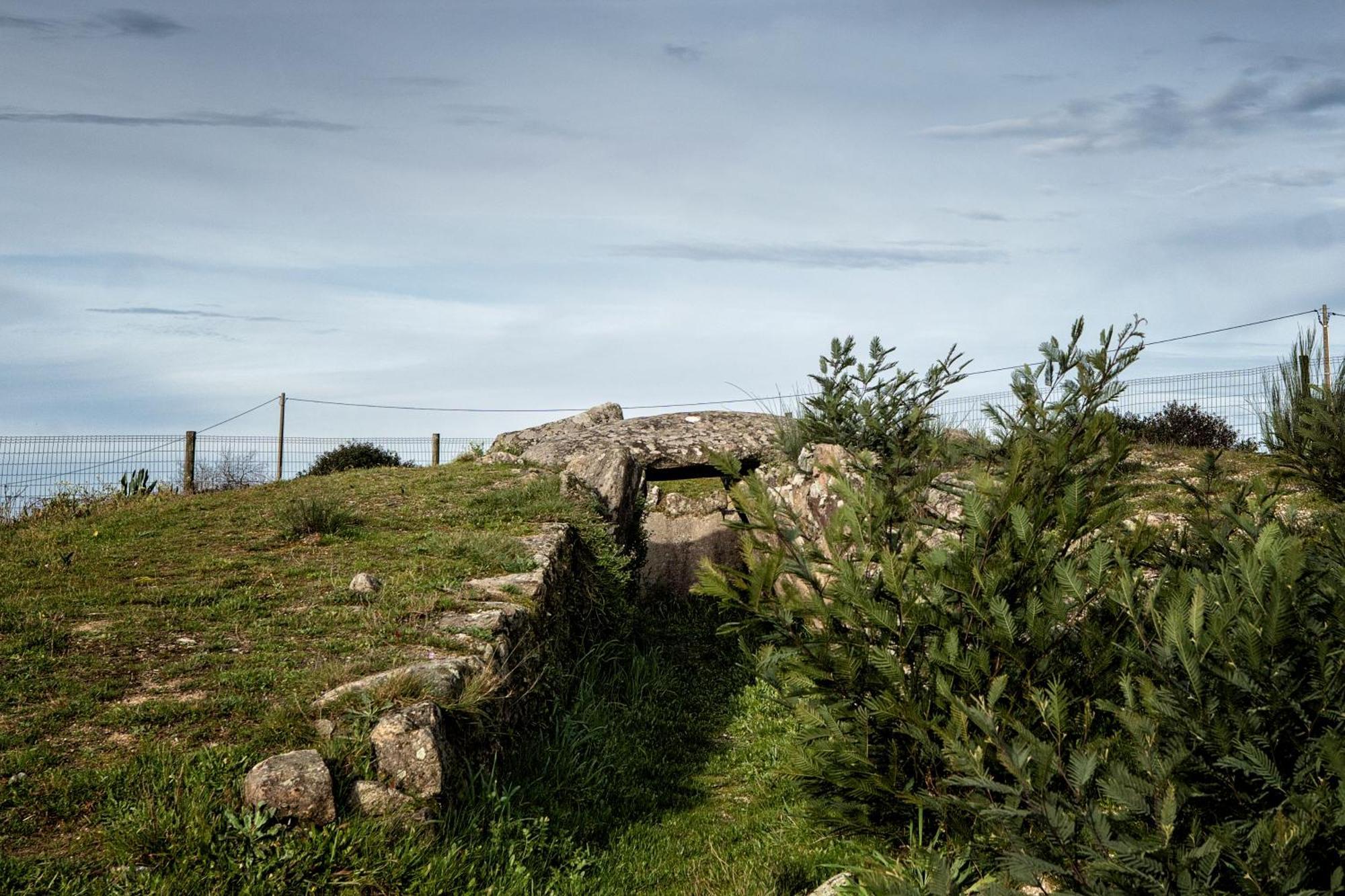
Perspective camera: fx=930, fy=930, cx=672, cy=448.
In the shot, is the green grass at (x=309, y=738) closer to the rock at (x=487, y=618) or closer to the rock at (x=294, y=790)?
the rock at (x=294, y=790)

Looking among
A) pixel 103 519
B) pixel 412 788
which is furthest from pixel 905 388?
pixel 103 519

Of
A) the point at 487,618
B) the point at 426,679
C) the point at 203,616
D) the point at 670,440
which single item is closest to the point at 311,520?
the point at 203,616

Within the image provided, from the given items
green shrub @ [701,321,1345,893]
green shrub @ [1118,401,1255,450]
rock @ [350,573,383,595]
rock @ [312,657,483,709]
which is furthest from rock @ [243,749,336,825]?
green shrub @ [1118,401,1255,450]

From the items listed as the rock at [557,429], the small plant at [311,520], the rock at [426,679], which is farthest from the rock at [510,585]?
the rock at [557,429]

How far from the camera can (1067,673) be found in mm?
3373

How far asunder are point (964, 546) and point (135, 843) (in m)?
3.37

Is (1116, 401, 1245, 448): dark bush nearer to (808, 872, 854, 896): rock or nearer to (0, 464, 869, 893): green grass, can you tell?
(0, 464, 869, 893): green grass

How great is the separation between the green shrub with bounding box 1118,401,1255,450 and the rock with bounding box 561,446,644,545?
7245 mm

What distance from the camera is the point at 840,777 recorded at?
3.92 metres

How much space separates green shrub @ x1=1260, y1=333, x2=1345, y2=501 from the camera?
898cm

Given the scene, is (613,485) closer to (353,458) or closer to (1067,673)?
(1067,673)

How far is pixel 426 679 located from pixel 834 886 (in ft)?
7.16

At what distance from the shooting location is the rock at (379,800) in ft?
13.0

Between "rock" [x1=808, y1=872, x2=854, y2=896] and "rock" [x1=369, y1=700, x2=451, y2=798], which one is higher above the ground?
"rock" [x1=369, y1=700, x2=451, y2=798]
